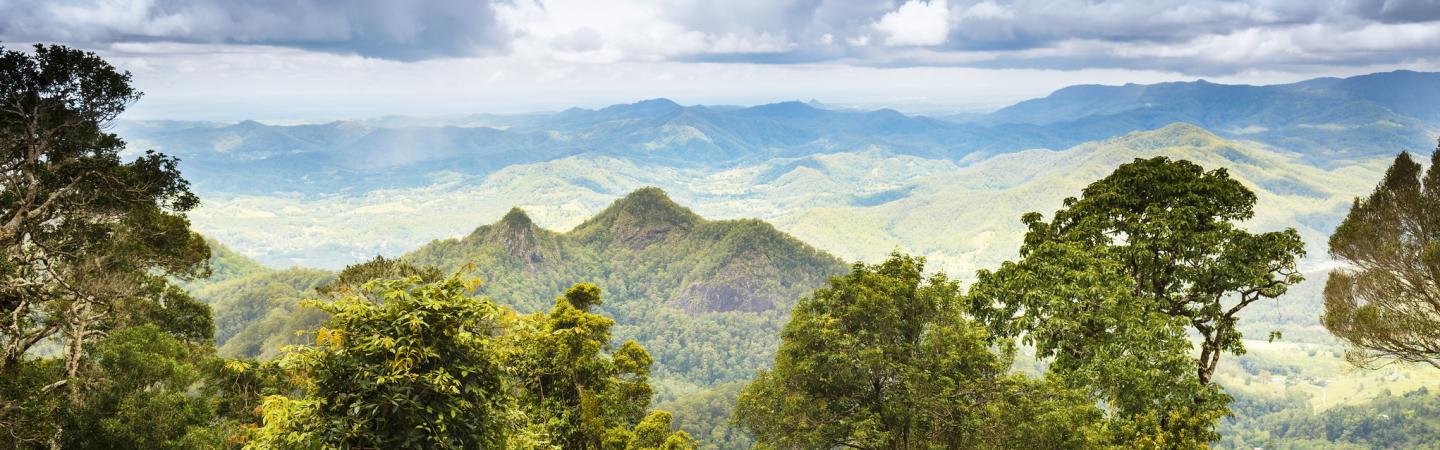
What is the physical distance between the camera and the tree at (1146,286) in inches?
512

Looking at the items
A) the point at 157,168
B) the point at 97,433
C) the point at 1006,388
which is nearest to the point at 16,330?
the point at 97,433

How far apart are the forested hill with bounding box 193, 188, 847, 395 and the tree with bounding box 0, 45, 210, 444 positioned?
9786 centimetres

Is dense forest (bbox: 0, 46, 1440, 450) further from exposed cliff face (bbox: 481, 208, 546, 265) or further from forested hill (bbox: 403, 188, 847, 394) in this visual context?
exposed cliff face (bbox: 481, 208, 546, 265)

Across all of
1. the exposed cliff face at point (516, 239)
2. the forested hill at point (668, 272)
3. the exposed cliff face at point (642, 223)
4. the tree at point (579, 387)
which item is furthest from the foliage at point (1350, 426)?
the exposed cliff face at point (516, 239)

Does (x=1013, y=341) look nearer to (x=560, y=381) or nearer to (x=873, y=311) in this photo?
(x=873, y=311)

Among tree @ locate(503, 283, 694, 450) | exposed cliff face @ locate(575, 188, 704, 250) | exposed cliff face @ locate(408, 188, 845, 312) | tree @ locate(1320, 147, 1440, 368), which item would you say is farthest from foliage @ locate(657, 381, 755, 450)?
exposed cliff face @ locate(575, 188, 704, 250)

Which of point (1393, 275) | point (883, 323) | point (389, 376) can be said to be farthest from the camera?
point (883, 323)

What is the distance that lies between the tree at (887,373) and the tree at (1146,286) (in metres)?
1.13

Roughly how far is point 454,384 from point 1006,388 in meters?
10.6

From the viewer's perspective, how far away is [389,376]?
6.95 meters

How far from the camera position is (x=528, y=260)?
14775 cm

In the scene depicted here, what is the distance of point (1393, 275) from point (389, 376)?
1642 cm

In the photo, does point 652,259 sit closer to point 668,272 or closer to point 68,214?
point 668,272

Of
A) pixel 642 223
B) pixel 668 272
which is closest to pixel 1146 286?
pixel 668 272
